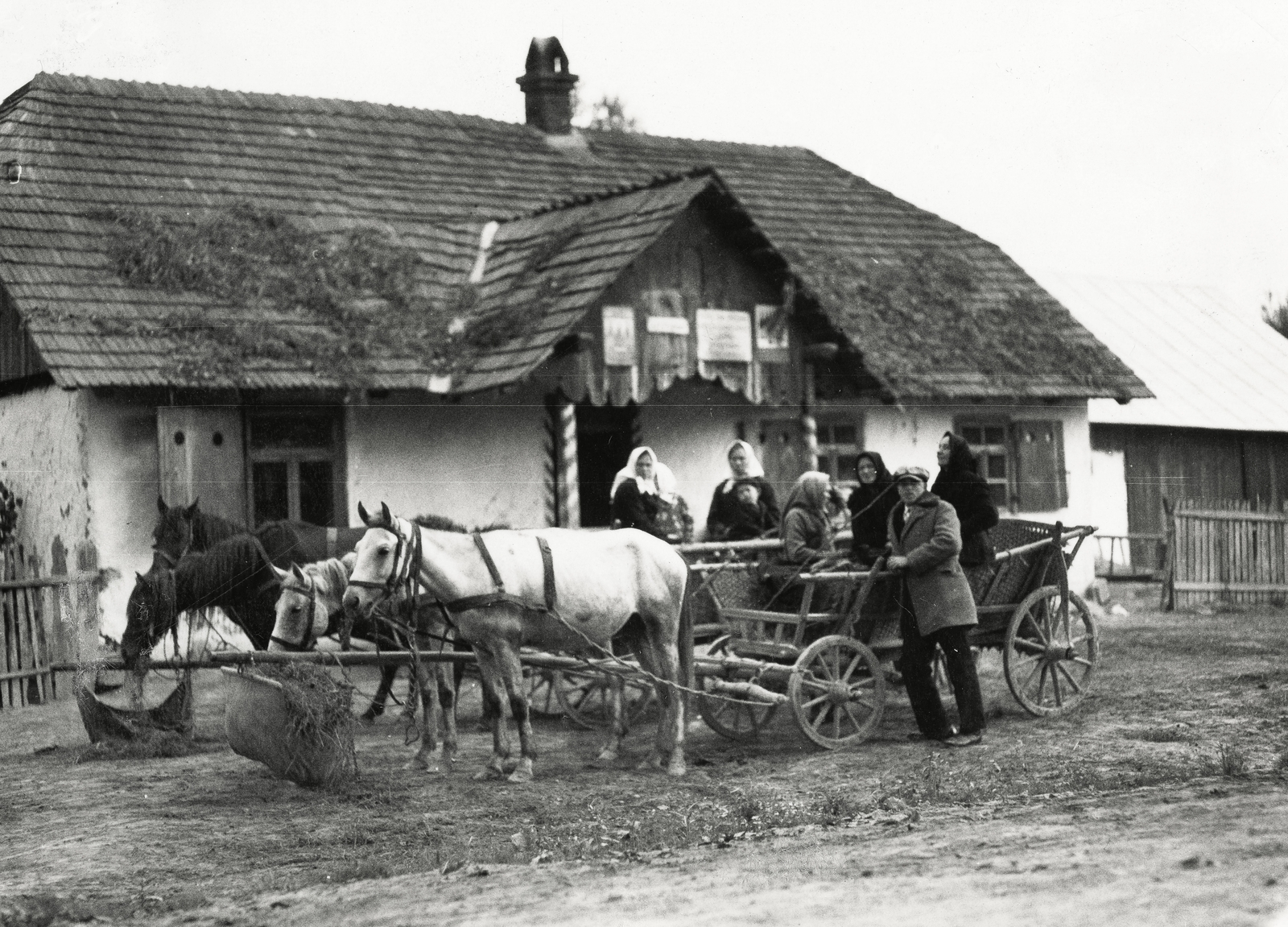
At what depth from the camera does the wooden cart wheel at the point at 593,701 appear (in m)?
12.7

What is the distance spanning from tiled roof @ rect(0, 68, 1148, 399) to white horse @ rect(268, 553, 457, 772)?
5353mm

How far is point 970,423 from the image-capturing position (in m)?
22.3

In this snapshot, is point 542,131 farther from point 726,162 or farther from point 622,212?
point 622,212

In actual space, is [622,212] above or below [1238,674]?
above

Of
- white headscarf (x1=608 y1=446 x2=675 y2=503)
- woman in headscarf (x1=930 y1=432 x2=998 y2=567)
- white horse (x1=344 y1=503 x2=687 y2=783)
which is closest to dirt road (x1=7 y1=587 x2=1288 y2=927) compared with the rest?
white horse (x1=344 y1=503 x2=687 y2=783)

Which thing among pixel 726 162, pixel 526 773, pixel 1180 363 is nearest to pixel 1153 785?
pixel 526 773

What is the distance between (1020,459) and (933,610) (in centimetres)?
1163

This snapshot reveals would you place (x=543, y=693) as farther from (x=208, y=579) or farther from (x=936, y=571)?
(x=936, y=571)

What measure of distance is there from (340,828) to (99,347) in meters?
8.36

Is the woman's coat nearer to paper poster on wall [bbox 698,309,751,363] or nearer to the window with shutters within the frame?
paper poster on wall [bbox 698,309,751,363]

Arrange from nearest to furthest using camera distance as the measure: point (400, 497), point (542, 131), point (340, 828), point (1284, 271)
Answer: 1. point (340, 828)
2. point (400, 497)
3. point (542, 131)
4. point (1284, 271)

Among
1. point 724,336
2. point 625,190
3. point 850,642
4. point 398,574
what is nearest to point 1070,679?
point 850,642

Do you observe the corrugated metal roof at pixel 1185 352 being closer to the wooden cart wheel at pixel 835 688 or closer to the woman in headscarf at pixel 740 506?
the woman in headscarf at pixel 740 506

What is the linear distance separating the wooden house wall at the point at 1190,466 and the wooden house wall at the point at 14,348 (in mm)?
15286
